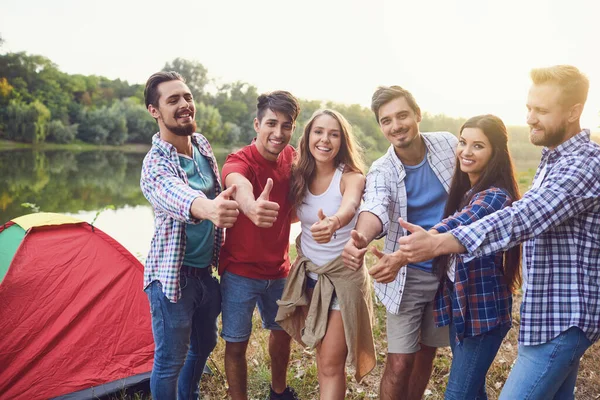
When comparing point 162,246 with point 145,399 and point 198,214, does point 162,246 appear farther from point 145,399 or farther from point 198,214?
point 145,399

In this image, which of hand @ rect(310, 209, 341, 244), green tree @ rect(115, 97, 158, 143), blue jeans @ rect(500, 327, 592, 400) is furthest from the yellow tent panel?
green tree @ rect(115, 97, 158, 143)

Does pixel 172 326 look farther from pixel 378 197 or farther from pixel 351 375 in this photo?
pixel 351 375

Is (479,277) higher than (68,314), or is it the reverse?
(479,277)

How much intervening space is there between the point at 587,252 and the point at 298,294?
64.1 inches

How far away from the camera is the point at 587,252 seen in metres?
1.93

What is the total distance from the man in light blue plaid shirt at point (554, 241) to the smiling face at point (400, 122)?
3.19 ft

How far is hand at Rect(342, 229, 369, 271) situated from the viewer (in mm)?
2336

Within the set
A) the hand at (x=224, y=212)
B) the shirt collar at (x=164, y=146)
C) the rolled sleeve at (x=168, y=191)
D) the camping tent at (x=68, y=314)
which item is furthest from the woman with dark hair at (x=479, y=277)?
the camping tent at (x=68, y=314)

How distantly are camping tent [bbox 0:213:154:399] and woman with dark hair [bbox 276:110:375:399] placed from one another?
5.22 ft

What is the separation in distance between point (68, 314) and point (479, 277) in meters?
3.18

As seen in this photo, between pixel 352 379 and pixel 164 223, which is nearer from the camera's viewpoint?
pixel 164 223

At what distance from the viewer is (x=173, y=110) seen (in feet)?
9.40

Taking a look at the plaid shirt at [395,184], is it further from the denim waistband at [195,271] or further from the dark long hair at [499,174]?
the denim waistband at [195,271]

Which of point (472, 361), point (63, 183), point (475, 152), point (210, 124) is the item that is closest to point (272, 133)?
point (475, 152)
